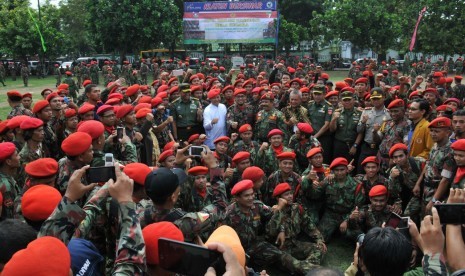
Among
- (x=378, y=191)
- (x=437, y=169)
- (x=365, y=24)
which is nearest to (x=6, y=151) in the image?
(x=378, y=191)

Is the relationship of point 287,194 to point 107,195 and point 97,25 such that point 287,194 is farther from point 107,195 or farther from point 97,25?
point 97,25

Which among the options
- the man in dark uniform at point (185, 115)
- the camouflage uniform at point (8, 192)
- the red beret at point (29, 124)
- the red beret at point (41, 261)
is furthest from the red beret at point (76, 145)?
the man in dark uniform at point (185, 115)

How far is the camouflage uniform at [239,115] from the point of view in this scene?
7.95 m

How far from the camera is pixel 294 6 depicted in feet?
136

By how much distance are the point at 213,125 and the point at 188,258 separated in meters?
5.86

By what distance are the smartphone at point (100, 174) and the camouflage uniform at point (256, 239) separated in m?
2.13

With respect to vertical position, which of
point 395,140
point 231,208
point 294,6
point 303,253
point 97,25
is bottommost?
point 303,253

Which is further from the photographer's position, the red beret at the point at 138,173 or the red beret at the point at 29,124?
the red beret at the point at 29,124

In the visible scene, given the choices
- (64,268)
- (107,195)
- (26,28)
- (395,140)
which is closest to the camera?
(64,268)

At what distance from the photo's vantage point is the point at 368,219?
518 centimetres

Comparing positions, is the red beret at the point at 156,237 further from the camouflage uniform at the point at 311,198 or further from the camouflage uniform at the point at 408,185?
the camouflage uniform at the point at 408,185

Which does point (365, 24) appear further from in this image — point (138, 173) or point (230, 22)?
point (138, 173)

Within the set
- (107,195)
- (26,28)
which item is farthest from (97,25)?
(107,195)

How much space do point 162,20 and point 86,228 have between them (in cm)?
2794
